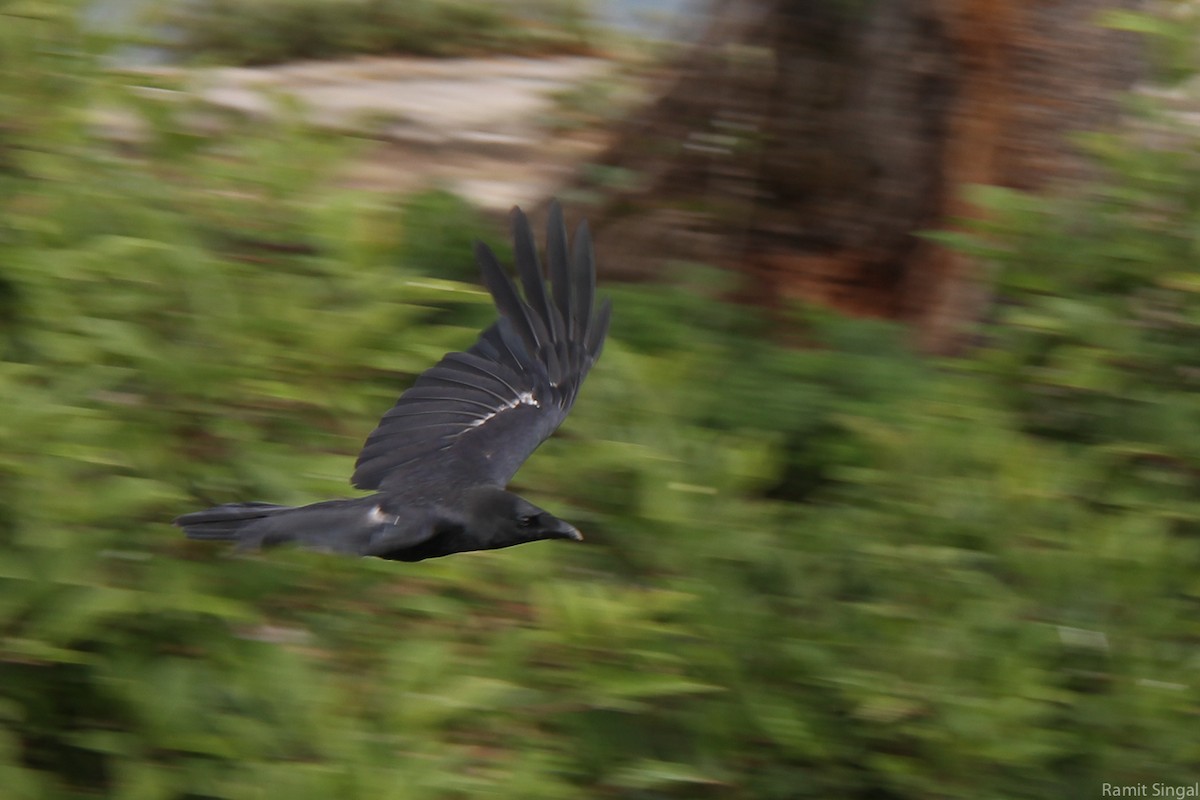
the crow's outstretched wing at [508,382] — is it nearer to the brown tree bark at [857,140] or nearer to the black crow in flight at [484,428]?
the black crow in flight at [484,428]

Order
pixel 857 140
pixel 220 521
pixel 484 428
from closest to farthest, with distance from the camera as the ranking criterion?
pixel 220 521 → pixel 484 428 → pixel 857 140

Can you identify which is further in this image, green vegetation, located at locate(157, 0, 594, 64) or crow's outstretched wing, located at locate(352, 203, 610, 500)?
green vegetation, located at locate(157, 0, 594, 64)

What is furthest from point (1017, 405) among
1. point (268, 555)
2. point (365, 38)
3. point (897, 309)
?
point (365, 38)

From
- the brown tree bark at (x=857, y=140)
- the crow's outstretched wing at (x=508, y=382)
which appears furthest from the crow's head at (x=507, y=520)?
the brown tree bark at (x=857, y=140)

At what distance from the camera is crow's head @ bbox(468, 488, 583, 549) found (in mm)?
3514

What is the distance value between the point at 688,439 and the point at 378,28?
4547mm

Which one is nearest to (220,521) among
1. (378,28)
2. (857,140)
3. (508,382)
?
(508,382)

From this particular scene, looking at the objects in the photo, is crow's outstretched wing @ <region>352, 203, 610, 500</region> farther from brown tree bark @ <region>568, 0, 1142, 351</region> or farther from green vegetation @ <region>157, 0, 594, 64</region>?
green vegetation @ <region>157, 0, 594, 64</region>

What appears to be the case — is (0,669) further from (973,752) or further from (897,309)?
(897,309)

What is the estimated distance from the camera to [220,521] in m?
3.49

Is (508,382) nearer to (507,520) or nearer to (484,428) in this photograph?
(484,428)

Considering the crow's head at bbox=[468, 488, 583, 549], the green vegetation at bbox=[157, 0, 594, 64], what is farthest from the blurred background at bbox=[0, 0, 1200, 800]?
the green vegetation at bbox=[157, 0, 594, 64]

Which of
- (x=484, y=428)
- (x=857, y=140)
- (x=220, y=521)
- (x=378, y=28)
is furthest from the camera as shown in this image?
(x=378, y=28)

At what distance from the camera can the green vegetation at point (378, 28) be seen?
827 cm
